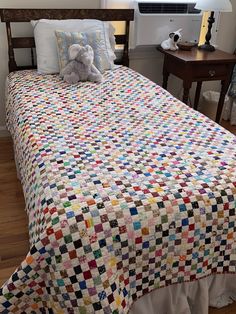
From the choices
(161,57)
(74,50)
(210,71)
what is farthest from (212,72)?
(74,50)

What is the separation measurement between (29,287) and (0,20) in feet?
7.17

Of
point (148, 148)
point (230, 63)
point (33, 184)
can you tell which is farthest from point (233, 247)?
point (230, 63)

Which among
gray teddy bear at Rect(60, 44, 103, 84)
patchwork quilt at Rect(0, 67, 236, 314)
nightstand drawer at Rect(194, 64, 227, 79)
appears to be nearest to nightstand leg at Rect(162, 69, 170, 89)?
nightstand drawer at Rect(194, 64, 227, 79)

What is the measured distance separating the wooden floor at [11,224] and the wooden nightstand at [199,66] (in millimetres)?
1586

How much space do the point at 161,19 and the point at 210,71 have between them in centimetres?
66

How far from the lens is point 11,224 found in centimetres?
203

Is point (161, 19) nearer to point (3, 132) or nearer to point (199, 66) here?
point (199, 66)

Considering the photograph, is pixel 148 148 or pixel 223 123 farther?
pixel 223 123

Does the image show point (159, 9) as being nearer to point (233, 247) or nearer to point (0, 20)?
point (0, 20)

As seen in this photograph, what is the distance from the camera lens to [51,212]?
1.13 metres

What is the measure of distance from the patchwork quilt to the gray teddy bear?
0.76 m

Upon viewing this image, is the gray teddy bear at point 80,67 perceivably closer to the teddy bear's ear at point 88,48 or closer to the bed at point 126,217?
the teddy bear's ear at point 88,48

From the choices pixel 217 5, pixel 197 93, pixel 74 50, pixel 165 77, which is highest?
pixel 217 5

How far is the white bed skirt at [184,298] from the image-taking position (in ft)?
4.38
